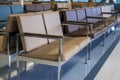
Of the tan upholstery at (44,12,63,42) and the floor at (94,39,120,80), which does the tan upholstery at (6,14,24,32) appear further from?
the floor at (94,39,120,80)

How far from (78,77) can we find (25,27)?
1.11 meters

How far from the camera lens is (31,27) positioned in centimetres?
289

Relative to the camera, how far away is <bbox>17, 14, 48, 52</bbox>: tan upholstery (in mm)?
2685

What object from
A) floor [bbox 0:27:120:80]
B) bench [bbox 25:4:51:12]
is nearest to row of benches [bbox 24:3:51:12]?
bench [bbox 25:4:51:12]

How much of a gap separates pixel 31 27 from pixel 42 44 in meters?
0.33

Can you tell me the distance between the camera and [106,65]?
374 cm

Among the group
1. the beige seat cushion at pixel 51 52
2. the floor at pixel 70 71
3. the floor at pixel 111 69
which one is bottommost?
the floor at pixel 111 69

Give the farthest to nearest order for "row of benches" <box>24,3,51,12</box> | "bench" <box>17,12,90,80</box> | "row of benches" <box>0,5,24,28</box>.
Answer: "row of benches" <box>24,3,51,12</box> → "row of benches" <box>0,5,24,28</box> → "bench" <box>17,12,90,80</box>

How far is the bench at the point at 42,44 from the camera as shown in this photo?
2.56 metres

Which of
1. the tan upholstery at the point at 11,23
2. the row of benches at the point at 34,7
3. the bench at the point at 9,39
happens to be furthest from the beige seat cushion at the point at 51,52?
the row of benches at the point at 34,7

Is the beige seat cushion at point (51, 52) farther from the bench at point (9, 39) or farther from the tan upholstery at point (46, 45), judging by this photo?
the bench at point (9, 39)

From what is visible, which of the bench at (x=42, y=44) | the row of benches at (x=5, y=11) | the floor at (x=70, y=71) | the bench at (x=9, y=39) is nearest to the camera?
the bench at (x=42, y=44)

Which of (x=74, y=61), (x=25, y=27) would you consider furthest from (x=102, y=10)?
(x=25, y=27)

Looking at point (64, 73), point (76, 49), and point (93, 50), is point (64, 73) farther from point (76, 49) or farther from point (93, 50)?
point (93, 50)
